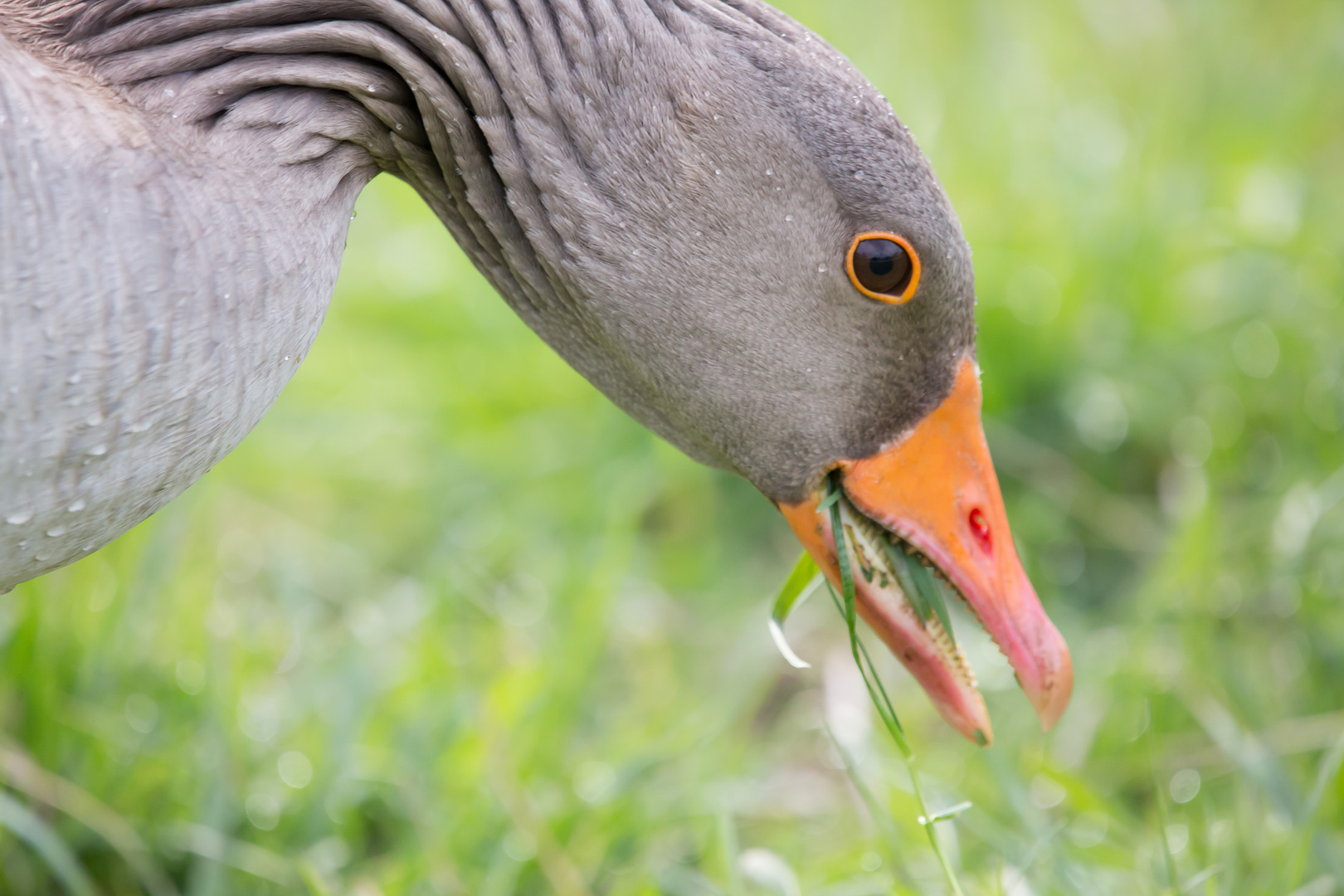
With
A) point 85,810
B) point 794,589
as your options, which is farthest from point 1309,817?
point 85,810

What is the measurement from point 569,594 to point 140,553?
4.18ft

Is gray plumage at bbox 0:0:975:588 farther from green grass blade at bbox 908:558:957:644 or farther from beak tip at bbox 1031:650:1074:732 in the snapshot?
beak tip at bbox 1031:650:1074:732

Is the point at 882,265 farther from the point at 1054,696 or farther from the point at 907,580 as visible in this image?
the point at 1054,696

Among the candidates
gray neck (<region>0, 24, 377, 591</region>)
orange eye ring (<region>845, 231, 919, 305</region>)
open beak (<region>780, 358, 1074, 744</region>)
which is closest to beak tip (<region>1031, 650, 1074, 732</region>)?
open beak (<region>780, 358, 1074, 744</region>)

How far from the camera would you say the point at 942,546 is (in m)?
2.45

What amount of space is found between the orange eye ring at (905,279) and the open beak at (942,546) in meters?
0.24

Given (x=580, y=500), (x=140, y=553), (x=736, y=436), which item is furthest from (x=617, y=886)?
(x=580, y=500)

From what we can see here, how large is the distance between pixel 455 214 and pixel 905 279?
92 cm

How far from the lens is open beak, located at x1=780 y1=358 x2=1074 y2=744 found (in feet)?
7.95

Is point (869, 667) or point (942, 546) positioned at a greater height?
point (942, 546)

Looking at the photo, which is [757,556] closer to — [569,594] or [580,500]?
[580,500]

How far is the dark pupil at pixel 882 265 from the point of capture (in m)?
2.28

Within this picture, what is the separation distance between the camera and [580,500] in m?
4.70

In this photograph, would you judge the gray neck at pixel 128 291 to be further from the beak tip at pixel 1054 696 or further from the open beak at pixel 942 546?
the beak tip at pixel 1054 696
